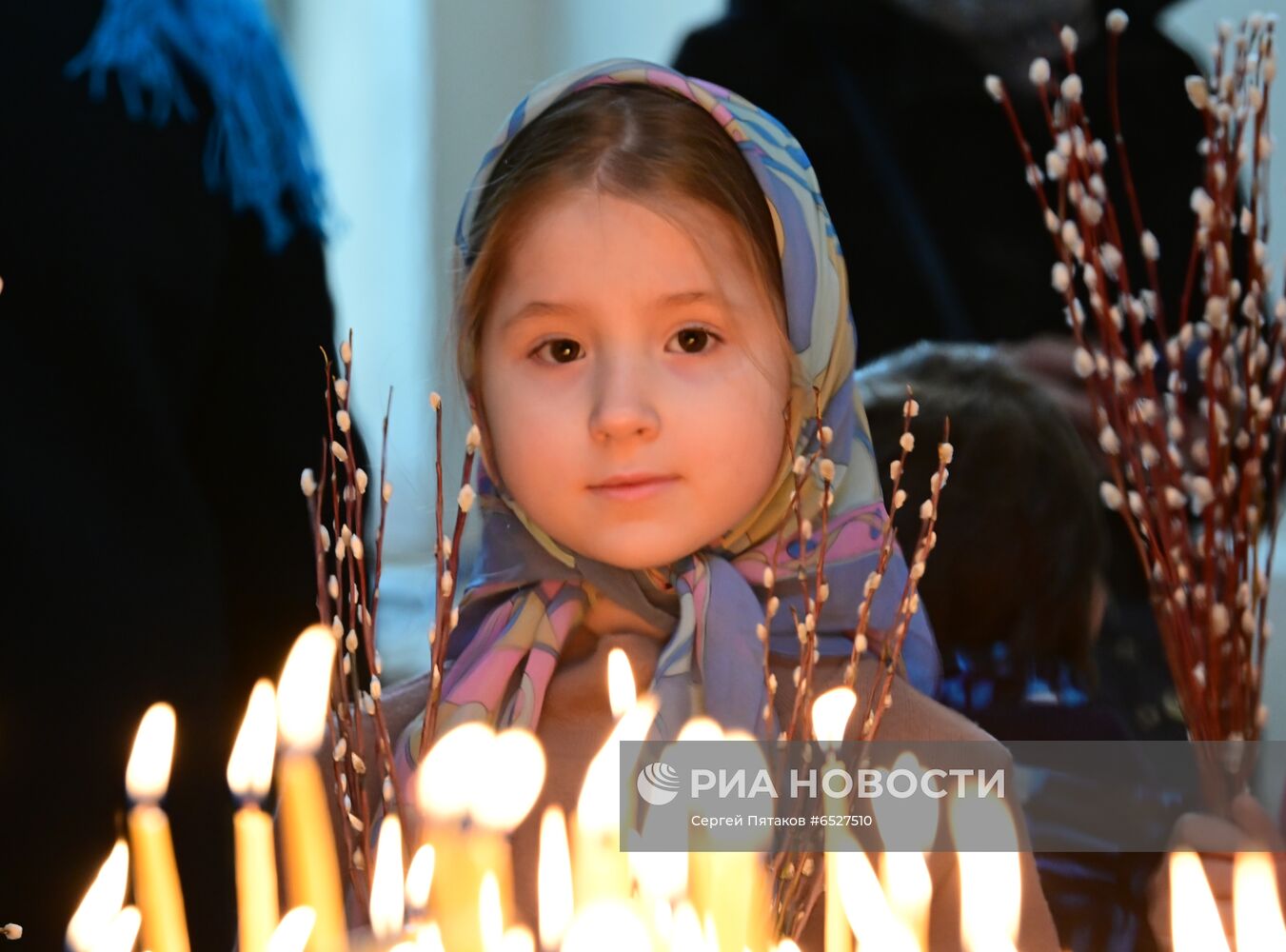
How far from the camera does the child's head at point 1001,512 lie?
1.40m

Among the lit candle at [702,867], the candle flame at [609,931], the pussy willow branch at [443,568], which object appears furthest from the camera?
the pussy willow branch at [443,568]

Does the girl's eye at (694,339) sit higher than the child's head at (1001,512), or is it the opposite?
the girl's eye at (694,339)

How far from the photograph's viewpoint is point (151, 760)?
0.65 meters

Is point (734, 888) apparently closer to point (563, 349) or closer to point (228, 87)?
point (563, 349)

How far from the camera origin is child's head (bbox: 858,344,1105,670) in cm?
140

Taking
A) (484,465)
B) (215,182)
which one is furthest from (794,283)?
(215,182)

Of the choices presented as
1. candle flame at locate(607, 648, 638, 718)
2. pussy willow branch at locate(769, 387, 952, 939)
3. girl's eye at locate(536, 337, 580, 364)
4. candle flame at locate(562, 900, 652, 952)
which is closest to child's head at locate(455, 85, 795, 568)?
girl's eye at locate(536, 337, 580, 364)

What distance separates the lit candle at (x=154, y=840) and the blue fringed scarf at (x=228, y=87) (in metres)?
0.88

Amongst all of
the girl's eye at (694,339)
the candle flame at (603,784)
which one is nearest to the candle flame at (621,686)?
the candle flame at (603,784)

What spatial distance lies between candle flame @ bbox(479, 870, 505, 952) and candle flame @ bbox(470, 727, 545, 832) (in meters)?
0.04

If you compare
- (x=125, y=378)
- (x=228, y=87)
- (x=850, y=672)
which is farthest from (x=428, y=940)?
(x=228, y=87)

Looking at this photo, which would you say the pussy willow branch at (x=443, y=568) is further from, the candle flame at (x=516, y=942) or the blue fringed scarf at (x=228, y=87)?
the blue fringed scarf at (x=228, y=87)

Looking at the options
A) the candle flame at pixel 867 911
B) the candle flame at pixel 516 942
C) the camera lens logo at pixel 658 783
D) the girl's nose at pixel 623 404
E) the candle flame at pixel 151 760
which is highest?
the girl's nose at pixel 623 404

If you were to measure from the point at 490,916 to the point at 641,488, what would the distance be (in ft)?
1.57
